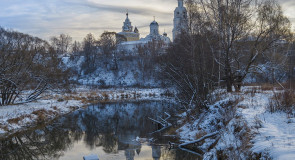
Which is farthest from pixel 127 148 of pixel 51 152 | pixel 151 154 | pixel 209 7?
pixel 209 7

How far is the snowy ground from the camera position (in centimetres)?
642

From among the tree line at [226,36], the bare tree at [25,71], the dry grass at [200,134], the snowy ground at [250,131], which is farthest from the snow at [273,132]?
the bare tree at [25,71]

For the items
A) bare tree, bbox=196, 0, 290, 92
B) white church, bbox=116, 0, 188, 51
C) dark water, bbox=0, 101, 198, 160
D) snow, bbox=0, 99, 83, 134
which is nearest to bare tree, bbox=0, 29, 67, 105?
snow, bbox=0, 99, 83, 134

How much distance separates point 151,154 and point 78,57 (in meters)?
81.1

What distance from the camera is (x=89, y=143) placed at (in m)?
13.8

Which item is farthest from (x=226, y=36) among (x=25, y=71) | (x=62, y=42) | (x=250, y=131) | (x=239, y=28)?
(x=62, y=42)

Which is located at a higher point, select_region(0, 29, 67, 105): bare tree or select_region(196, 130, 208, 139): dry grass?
select_region(0, 29, 67, 105): bare tree

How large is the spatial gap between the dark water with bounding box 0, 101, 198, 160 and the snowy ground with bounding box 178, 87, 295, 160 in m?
2.05

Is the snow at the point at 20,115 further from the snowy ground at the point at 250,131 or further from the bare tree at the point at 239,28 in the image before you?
the bare tree at the point at 239,28

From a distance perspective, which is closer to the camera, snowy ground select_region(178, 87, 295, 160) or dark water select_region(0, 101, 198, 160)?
snowy ground select_region(178, 87, 295, 160)

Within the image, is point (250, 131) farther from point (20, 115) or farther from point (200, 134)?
point (20, 115)

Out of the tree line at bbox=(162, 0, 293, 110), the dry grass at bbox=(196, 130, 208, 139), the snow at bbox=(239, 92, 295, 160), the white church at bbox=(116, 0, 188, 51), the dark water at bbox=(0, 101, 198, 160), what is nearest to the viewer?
the snow at bbox=(239, 92, 295, 160)

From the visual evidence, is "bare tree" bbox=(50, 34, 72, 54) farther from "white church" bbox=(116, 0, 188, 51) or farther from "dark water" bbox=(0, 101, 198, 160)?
"dark water" bbox=(0, 101, 198, 160)

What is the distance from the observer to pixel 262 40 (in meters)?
17.8
